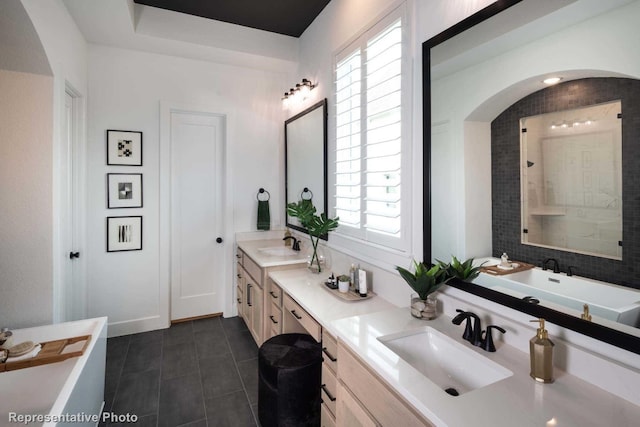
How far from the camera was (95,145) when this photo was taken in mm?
3016

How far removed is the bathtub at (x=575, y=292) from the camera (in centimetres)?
96

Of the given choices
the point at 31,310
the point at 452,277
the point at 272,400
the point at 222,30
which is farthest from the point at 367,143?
the point at 31,310

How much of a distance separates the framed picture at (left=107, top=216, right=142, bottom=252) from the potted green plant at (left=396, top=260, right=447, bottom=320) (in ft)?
9.08

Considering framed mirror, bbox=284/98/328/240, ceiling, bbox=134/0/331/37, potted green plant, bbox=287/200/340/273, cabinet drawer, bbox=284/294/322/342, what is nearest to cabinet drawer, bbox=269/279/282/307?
cabinet drawer, bbox=284/294/322/342

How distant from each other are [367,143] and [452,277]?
1.02 m

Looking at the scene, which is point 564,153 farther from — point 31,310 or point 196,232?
point 196,232

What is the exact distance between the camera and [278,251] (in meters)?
3.15

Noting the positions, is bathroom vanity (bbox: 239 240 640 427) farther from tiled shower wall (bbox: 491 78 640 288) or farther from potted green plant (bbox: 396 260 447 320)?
tiled shower wall (bbox: 491 78 640 288)

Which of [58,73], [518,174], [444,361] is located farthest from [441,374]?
[58,73]

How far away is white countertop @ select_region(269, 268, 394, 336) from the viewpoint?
167 cm

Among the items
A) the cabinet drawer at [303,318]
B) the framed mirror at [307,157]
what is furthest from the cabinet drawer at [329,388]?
the framed mirror at [307,157]

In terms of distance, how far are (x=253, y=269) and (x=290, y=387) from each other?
1280 mm

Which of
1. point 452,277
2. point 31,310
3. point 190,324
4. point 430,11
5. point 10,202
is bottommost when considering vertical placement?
point 190,324

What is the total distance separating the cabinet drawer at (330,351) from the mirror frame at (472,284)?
62 centimetres
